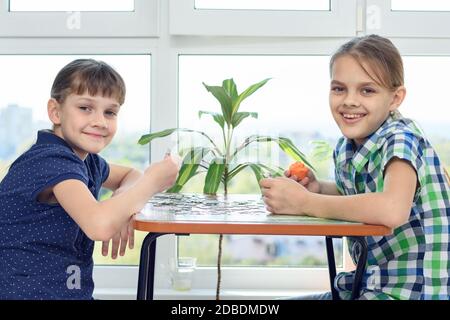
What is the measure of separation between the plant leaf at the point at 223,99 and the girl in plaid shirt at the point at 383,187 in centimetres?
69

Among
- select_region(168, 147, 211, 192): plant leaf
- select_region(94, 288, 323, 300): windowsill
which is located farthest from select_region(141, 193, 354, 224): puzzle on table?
select_region(94, 288, 323, 300): windowsill

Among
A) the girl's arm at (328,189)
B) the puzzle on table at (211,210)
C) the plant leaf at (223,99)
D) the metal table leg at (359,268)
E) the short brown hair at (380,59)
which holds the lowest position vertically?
the metal table leg at (359,268)

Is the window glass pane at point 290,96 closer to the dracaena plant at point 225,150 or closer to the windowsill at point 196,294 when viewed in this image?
the dracaena plant at point 225,150

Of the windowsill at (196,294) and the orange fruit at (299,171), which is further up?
the orange fruit at (299,171)

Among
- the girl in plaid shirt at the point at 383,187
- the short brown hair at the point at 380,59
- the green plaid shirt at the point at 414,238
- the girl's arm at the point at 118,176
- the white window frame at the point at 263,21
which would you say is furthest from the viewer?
the white window frame at the point at 263,21

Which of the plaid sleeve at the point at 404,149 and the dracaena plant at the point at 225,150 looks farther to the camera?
the dracaena plant at the point at 225,150

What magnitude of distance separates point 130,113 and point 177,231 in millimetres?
1511

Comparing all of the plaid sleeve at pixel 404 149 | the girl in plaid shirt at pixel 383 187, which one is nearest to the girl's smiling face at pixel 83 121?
the girl in plaid shirt at pixel 383 187

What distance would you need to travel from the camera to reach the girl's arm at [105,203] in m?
1.44

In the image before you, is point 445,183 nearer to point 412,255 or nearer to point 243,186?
point 412,255

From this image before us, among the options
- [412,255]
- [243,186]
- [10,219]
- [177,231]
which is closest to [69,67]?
[10,219]
